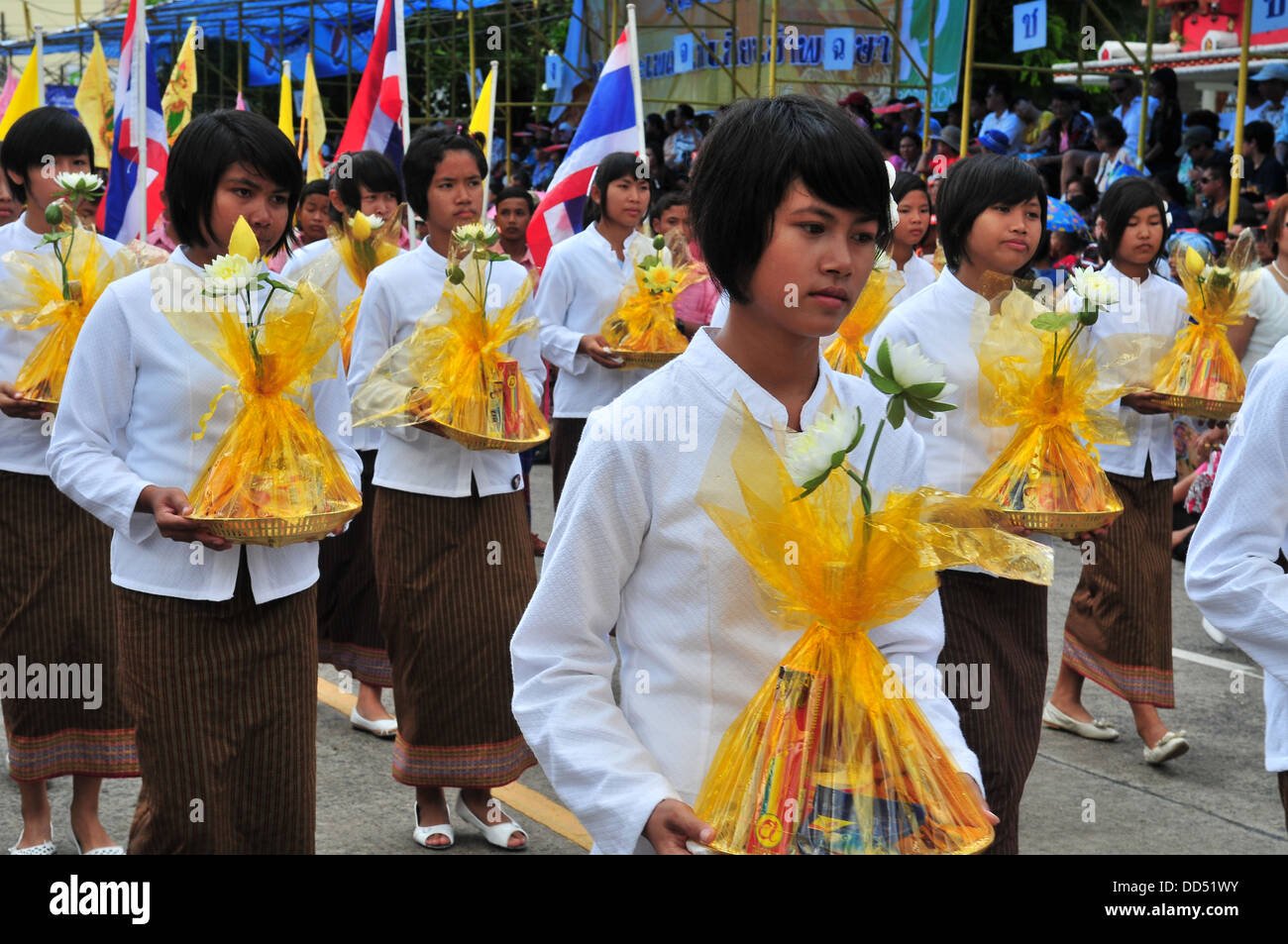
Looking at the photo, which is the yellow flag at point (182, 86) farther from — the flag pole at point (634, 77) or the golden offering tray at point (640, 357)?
the golden offering tray at point (640, 357)

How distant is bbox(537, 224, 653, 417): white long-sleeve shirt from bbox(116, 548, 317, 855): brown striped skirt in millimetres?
3215

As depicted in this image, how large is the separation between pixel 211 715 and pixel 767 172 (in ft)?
6.16

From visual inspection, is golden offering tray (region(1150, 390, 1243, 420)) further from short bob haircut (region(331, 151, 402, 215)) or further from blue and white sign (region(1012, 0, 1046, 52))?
blue and white sign (region(1012, 0, 1046, 52))

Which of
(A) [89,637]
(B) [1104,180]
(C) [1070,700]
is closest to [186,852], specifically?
(A) [89,637]

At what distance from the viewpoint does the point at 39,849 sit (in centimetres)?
424

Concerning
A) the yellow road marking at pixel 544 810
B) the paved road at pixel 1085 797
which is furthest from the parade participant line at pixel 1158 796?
the yellow road marking at pixel 544 810

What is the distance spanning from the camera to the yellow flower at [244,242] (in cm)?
310

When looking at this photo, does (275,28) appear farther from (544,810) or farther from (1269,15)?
(544,810)

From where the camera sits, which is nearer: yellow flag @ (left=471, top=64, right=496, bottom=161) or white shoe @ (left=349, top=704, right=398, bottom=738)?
white shoe @ (left=349, top=704, right=398, bottom=738)

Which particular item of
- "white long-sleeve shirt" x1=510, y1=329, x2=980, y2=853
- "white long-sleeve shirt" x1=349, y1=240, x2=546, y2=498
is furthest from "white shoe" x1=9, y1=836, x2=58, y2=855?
"white long-sleeve shirt" x1=510, y1=329, x2=980, y2=853

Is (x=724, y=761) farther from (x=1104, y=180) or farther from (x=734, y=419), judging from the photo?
(x=1104, y=180)

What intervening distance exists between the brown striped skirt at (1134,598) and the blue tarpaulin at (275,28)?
16000mm

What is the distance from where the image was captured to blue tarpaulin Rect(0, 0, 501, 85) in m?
22.8

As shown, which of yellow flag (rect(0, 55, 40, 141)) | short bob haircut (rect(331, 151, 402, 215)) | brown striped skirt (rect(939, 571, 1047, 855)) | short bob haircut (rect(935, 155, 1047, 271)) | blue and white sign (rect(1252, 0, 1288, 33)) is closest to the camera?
brown striped skirt (rect(939, 571, 1047, 855))
